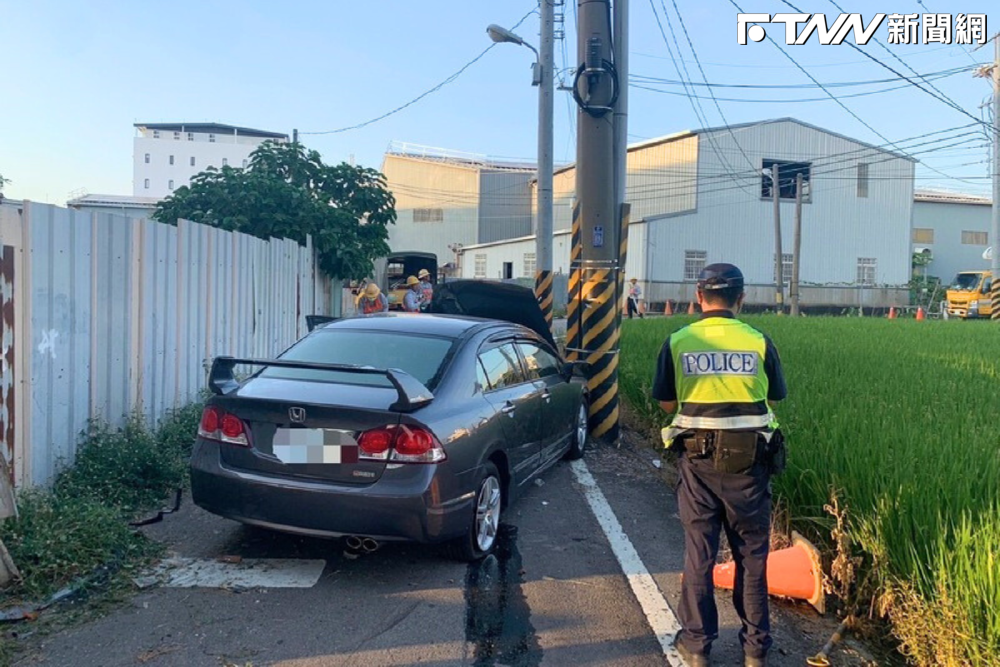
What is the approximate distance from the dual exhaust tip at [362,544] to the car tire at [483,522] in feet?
1.51

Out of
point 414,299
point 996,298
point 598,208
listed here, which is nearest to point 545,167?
point 414,299

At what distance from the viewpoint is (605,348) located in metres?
8.88

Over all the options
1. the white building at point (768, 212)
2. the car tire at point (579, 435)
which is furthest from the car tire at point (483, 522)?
the white building at point (768, 212)

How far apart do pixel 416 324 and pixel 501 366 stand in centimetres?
68

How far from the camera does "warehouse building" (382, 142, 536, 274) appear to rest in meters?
55.9

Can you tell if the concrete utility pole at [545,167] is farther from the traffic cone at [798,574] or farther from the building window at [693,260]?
the building window at [693,260]

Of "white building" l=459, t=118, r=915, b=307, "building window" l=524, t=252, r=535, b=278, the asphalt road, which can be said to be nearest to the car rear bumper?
the asphalt road

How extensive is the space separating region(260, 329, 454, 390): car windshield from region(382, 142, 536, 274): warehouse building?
49.7 meters

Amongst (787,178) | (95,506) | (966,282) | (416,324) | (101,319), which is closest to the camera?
(95,506)

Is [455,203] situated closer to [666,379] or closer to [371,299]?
[371,299]

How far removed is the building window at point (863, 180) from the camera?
1658 inches

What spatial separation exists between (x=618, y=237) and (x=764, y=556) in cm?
581

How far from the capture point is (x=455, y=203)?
56.5 m

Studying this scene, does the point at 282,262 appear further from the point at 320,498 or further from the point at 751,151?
the point at 751,151
